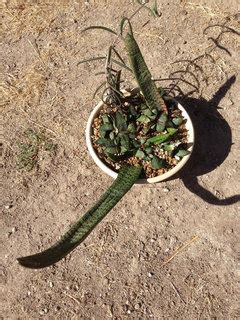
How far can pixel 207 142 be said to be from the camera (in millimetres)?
2143

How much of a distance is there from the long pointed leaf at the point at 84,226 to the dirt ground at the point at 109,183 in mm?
394

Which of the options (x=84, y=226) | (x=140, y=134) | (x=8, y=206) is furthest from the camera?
(x=8, y=206)

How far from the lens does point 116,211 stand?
203cm

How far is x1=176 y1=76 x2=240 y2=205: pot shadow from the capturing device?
6.73 ft

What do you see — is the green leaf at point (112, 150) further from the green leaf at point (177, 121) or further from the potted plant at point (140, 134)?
the green leaf at point (177, 121)

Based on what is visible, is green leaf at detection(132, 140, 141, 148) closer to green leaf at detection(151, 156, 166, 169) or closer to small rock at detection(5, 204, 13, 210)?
green leaf at detection(151, 156, 166, 169)

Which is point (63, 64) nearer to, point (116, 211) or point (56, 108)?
point (56, 108)

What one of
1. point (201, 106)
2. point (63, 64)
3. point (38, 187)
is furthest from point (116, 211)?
point (63, 64)

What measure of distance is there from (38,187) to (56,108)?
0.44 metres

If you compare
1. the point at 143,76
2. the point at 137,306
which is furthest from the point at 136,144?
the point at 137,306

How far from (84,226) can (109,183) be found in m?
0.66

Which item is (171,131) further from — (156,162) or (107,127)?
(107,127)

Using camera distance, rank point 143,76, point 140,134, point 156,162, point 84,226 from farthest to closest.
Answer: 1. point 140,134
2. point 156,162
3. point 143,76
4. point 84,226

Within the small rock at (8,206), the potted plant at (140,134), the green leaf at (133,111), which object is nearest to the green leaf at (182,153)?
the potted plant at (140,134)
